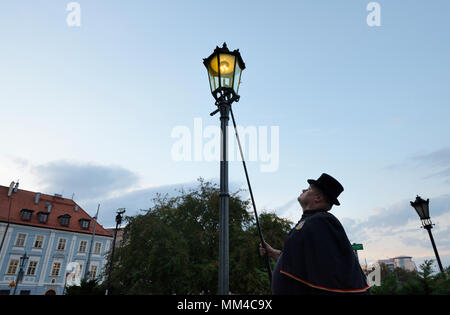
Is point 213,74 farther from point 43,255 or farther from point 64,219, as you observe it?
point 64,219

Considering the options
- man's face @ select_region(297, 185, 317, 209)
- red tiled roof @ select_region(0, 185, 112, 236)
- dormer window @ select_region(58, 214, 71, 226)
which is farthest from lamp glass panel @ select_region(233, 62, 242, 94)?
dormer window @ select_region(58, 214, 71, 226)

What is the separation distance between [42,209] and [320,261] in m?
45.1

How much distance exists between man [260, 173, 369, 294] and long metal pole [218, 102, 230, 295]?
2.65ft

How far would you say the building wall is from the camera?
30922 millimetres

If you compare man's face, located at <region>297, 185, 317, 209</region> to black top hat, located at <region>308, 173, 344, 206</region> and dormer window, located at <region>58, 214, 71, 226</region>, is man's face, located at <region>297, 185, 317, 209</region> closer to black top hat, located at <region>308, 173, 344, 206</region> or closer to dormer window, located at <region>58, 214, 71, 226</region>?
black top hat, located at <region>308, 173, 344, 206</region>

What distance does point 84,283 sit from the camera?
461 inches

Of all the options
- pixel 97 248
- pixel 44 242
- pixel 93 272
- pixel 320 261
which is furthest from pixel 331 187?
pixel 97 248

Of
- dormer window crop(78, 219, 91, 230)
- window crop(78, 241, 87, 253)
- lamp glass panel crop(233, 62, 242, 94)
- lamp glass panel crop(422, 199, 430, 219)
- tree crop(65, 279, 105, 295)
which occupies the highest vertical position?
dormer window crop(78, 219, 91, 230)

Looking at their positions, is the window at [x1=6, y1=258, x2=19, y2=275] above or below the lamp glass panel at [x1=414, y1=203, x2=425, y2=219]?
below

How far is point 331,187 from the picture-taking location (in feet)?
9.37
